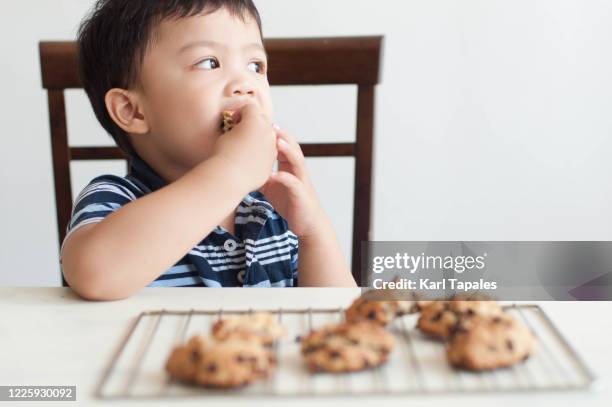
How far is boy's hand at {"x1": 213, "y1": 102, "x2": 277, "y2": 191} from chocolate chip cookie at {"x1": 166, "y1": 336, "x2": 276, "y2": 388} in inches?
13.7

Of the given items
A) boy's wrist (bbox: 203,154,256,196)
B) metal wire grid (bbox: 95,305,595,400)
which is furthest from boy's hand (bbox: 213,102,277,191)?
metal wire grid (bbox: 95,305,595,400)

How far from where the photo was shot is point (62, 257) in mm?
896

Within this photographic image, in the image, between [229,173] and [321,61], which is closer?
[229,173]

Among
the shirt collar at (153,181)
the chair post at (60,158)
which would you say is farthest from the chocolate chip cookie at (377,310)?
the chair post at (60,158)

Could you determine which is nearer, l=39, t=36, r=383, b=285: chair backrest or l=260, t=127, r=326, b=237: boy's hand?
l=260, t=127, r=326, b=237: boy's hand

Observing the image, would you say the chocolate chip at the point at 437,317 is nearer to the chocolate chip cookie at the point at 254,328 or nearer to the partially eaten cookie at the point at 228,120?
the chocolate chip cookie at the point at 254,328

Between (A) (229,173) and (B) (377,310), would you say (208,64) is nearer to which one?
(A) (229,173)

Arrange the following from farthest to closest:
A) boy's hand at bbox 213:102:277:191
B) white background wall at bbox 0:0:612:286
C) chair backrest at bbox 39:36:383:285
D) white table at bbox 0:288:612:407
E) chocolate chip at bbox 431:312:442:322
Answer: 1. white background wall at bbox 0:0:612:286
2. chair backrest at bbox 39:36:383:285
3. boy's hand at bbox 213:102:277:191
4. chocolate chip at bbox 431:312:442:322
5. white table at bbox 0:288:612:407

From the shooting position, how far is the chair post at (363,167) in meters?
1.36

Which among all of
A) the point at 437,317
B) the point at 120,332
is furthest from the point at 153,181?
the point at 437,317

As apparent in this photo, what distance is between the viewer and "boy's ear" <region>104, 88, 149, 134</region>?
1150 mm

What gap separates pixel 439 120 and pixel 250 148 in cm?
151

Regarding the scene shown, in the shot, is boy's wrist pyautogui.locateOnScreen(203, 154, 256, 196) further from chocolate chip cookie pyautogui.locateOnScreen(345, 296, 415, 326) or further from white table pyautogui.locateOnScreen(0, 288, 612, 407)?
chocolate chip cookie pyautogui.locateOnScreen(345, 296, 415, 326)

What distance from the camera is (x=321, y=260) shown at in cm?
113
